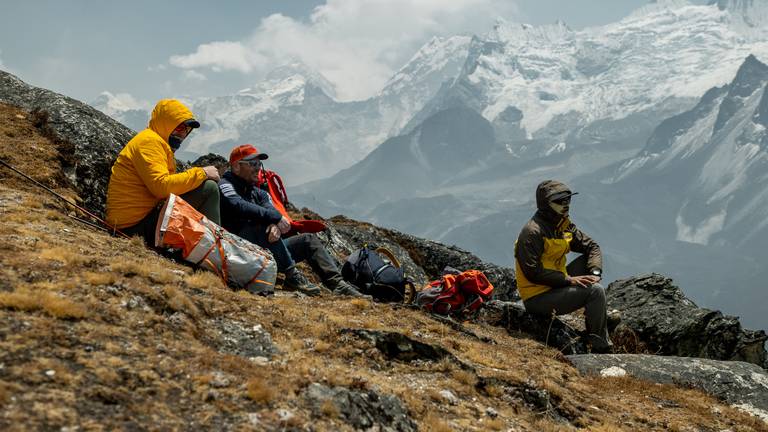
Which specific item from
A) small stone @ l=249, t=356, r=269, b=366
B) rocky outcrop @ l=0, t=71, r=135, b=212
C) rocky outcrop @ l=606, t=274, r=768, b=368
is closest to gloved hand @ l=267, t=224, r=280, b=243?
small stone @ l=249, t=356, r=269, b=366

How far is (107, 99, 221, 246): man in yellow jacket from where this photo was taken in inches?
460

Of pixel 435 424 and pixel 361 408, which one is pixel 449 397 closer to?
pixel 435 424

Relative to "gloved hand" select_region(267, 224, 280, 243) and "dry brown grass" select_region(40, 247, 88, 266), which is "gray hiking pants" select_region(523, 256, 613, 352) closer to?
"gloved hand" select_region(267, 224, 280, 243)

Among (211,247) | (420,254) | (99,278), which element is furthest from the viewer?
(420,254)

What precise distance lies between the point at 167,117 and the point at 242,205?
229 cm

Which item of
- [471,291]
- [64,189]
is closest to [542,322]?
[471,291]

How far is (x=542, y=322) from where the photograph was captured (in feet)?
46.2

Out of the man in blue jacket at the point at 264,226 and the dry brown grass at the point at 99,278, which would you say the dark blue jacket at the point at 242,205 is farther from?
the dry brown grass at the point at 99,278

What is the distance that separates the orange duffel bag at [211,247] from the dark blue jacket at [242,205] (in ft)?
3.94

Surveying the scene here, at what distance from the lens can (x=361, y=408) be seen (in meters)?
7.27

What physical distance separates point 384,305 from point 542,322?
4002 mm

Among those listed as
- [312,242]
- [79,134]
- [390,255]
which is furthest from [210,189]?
[79,134]

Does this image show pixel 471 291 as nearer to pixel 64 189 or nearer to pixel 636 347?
pixel 636 347


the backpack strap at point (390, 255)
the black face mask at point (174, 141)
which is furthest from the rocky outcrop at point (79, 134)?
the backpack strap at point (390, 255)
